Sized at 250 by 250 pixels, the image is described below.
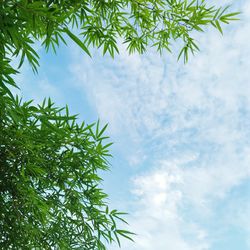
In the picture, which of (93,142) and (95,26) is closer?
(93,142)

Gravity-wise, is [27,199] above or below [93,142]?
below

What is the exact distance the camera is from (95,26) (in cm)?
486

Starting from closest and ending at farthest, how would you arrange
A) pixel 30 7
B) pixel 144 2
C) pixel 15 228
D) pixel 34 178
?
pixel 30 7 → pixel 15 228 → pixel 34 178 → pixel 144 2

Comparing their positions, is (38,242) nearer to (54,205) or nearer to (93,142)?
(54,205)

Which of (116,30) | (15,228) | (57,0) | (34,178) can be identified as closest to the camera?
(57,0)

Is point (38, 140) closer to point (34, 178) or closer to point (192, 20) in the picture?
point (34, 178)

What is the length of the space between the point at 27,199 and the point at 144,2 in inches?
90.2

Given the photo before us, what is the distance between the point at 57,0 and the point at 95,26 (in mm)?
1243

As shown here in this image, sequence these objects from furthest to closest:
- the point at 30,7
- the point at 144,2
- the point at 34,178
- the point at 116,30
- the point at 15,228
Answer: the point at 116,30, the point at 144,2, the point at 34,178, the point at 15,228, the point at 30,7

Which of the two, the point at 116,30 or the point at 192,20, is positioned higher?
the point at 116,30

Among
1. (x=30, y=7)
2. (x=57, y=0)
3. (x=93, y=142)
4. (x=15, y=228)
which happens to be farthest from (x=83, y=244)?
(x=30, y=7)

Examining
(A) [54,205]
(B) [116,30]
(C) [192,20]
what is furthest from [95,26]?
(A) [54,205]

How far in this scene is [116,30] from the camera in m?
4.94

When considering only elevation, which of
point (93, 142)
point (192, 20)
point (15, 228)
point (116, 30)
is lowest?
point (15, 228)
